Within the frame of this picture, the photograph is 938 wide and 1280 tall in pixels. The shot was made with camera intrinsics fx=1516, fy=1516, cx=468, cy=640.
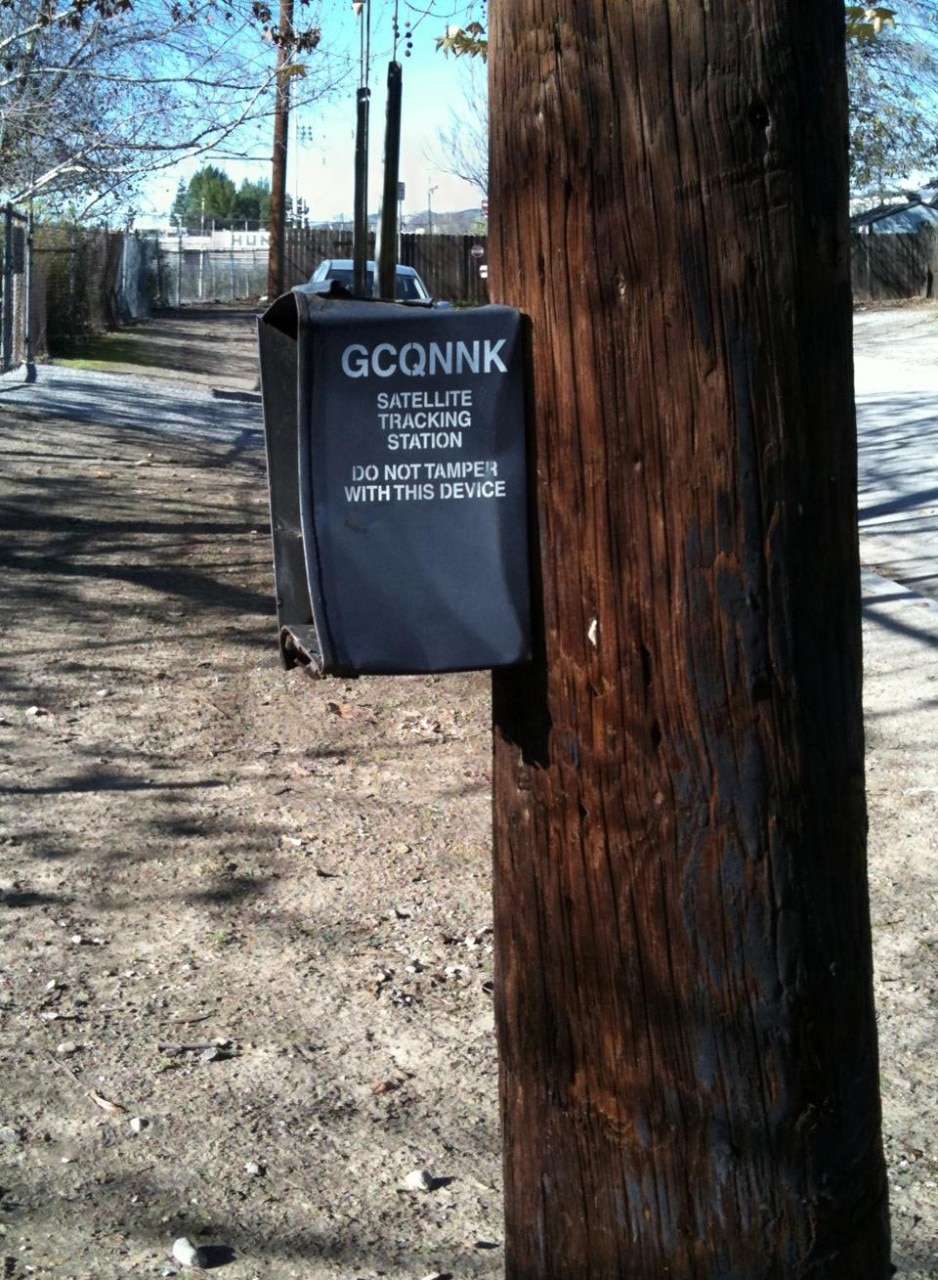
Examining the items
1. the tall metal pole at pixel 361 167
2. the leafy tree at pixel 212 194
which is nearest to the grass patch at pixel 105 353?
the tall metal pole at pixel 361 167

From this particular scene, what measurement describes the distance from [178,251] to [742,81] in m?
44.8

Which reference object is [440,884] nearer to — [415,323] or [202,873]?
[202,873]

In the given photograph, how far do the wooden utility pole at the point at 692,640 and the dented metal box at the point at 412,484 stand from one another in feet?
0.16

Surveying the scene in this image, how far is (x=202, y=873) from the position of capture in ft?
15.6

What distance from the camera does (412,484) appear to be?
2.08 m

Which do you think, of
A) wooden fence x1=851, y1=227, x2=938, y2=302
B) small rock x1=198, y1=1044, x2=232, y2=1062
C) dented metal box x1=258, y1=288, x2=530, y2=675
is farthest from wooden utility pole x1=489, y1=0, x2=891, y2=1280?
wooden fence x1=851, y1=227, x2=938, y2=302

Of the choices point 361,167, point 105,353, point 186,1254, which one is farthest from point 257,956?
A: point 105,353

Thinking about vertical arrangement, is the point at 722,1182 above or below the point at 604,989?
below

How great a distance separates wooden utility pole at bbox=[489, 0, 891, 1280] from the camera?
6.31 feet

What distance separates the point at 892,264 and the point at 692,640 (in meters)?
43.1

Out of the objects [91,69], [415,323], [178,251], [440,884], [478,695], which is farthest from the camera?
[178,251]

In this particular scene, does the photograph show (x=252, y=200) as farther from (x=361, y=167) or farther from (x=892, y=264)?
(x=361, y=167)

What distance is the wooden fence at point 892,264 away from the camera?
4206 centimetres

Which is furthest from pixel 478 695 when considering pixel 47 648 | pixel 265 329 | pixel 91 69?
pixel 91 69
